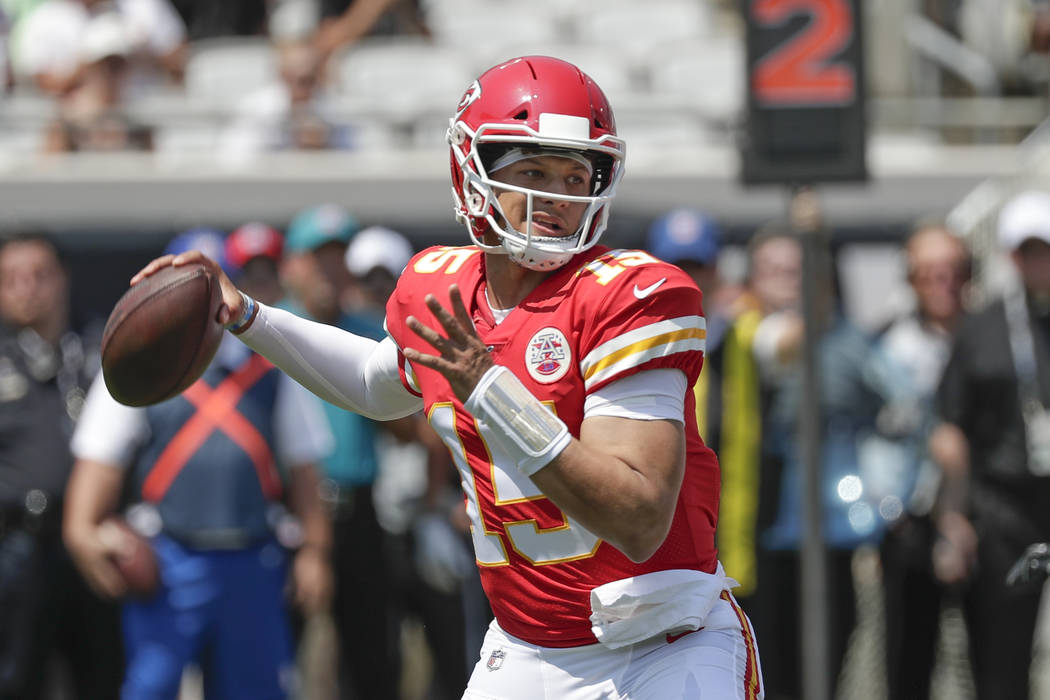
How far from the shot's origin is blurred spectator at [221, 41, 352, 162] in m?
8.48

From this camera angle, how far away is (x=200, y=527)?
5.38 m

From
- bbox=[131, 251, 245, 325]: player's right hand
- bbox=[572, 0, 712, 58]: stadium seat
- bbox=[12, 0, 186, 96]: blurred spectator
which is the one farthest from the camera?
bbox=[572, 0, 712, 58]: stadium seat

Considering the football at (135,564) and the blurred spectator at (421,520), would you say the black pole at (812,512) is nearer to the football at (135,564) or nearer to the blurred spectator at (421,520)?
the blurred spectator at (421,520)

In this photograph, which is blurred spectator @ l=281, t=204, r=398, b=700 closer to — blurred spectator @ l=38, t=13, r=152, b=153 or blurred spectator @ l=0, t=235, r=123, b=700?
blurred spectator @ l=0, t=235, r=123, b=700

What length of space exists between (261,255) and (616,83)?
14.7 ft

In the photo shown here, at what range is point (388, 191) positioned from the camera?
8234 millimetres

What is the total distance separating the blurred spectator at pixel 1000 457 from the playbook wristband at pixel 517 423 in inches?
137

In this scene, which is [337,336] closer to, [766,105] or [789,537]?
[766,105]

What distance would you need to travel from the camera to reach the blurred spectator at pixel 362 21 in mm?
9953

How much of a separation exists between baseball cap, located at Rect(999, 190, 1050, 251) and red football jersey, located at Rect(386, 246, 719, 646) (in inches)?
→ 126

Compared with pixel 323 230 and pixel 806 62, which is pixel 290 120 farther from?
pixel 806 62

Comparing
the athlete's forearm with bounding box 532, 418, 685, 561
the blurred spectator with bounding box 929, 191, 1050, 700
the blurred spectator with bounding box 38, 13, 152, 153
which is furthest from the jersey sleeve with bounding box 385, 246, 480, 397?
the blurred spectator with bounding box 38, 13, 152, 153

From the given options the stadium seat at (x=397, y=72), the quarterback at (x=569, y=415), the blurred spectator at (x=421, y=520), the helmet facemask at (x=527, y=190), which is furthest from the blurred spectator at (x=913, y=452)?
the stadium seat at (x=397, y=72)

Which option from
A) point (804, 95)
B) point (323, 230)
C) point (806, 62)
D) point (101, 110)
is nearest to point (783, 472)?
point (804, 95)
